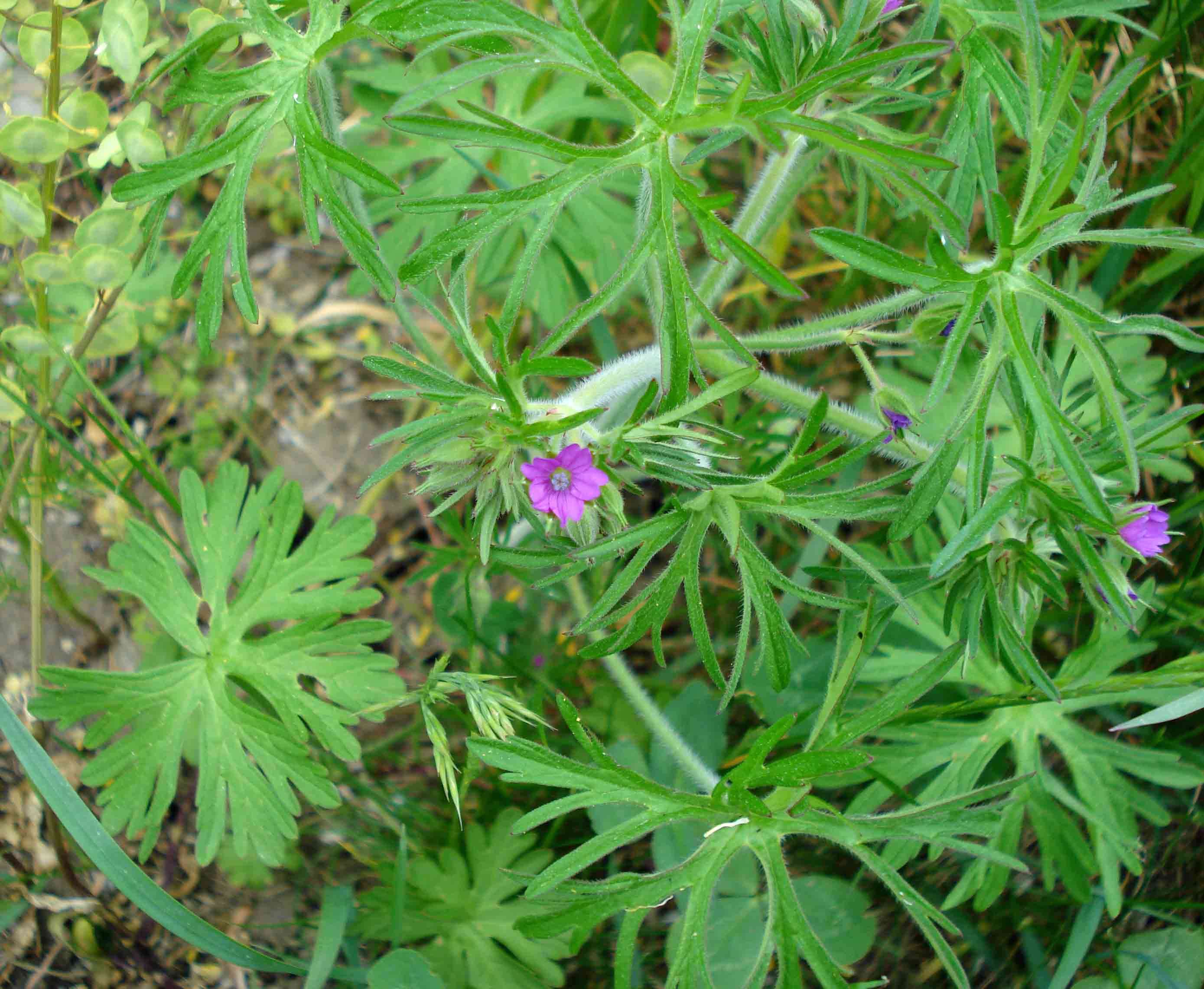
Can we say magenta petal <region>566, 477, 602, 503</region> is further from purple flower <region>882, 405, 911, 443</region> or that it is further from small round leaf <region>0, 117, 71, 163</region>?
small round leaf <region>0, 117, 71, 163</region>

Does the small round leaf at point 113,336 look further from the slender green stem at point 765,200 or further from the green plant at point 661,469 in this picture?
the slender green stem at point 765,200

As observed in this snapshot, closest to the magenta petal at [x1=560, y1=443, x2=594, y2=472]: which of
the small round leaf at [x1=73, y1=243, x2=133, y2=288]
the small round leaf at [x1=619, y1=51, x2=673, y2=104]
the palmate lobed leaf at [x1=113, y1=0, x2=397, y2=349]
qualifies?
the palmate lobed leaf at [x1=113, y1=0, x2=397, y2=349]

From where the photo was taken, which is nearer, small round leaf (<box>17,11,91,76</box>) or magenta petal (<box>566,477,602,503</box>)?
magenta petal (<box>566,477,602,503</box>)

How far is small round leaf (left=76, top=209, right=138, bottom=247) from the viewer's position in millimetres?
2219

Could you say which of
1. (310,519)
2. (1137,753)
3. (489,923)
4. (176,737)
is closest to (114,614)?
(310,519)

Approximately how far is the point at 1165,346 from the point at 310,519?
2.81 metres

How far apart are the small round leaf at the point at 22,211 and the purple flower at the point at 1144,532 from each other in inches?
91.7

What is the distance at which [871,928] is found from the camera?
8.60 feet

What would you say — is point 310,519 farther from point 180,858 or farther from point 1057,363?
point 1057,363

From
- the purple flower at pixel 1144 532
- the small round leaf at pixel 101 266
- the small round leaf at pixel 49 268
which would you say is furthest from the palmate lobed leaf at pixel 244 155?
the purple flower at pixel 1144 532

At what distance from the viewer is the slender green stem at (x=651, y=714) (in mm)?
2344

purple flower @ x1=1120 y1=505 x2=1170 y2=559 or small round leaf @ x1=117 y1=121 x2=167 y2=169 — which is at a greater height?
small round leaf @ x1=117 y1=121 x2=167 y2=169

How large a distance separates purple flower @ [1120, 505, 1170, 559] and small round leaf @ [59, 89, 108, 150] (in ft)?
7.55

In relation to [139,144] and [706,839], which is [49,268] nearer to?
[139,144]
